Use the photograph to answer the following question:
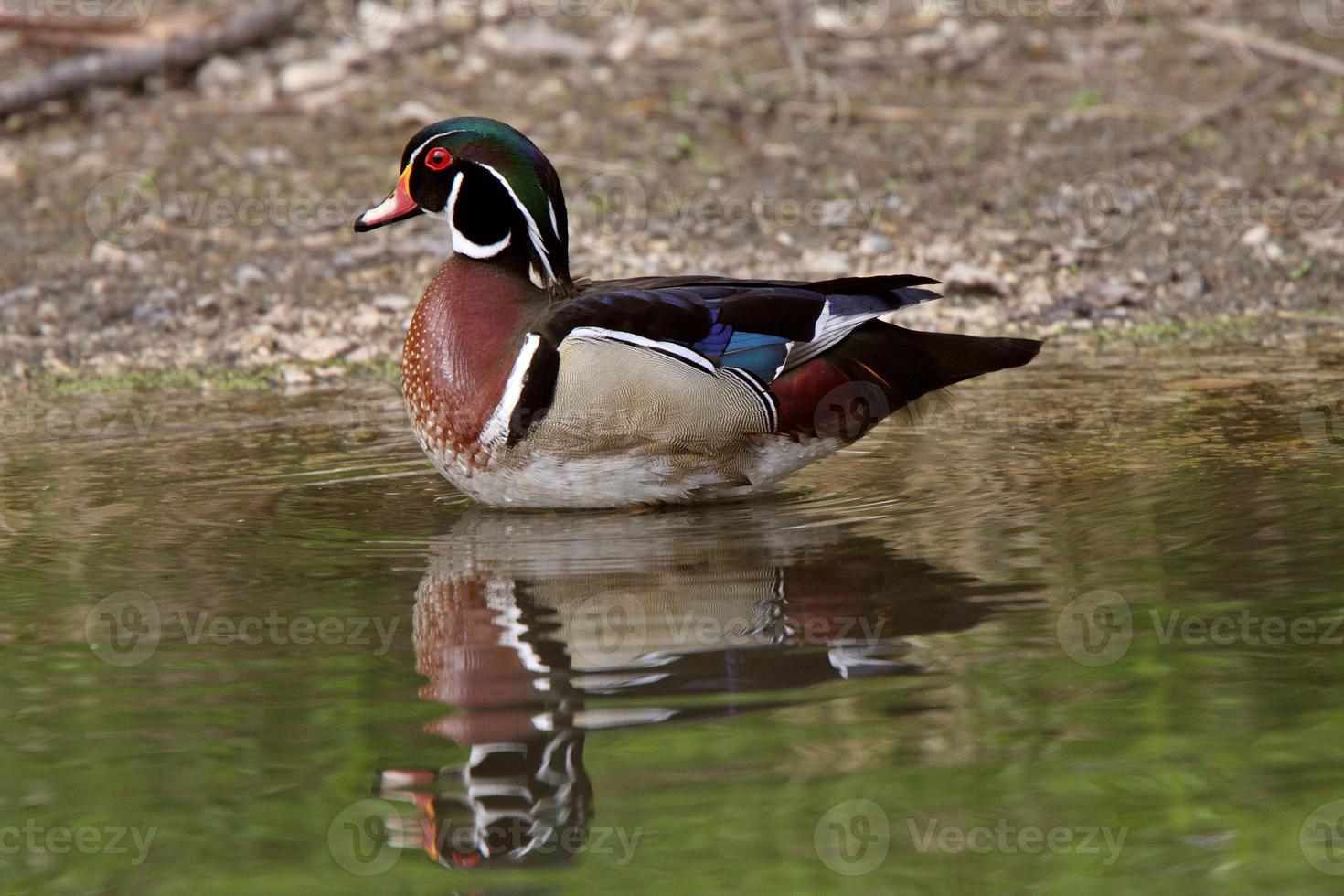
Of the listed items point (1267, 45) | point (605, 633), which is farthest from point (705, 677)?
point (1267, 45)

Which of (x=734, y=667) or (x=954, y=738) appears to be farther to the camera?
(x=734, y=667)

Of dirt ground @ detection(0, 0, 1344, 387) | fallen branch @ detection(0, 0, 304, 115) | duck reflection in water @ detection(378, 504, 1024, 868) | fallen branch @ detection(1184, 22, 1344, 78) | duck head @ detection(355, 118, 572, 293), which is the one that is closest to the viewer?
duck reflection in water @ detection(378, 504, 1024, 868)

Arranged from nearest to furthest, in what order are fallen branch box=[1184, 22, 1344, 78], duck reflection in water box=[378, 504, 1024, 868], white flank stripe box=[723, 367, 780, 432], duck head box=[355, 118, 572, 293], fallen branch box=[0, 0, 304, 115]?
1. duck reflection in water box=[378, 504, 1024, 868]
2. white flank stripe box=[723, 367, 780, 432]
3. duck head box=[355, 118, 572, 293]
4. fallen branch box=[1184, 22, 1344, 78]
5. fallen branch box=[0, 0, 304, 115]

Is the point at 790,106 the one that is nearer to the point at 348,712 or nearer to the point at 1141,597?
the point at 1141,597

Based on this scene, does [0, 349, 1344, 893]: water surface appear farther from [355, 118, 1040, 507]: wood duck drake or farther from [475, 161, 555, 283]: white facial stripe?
[475, 161, 555, 283]: white facial stripe

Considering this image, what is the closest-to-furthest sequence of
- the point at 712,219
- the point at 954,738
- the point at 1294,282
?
the point at 954,738, the point at 1294,282, the point at 712,219

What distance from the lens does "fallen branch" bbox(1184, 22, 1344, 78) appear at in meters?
9.38

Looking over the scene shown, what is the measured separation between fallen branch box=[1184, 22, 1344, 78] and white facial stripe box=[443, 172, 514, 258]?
238 inches

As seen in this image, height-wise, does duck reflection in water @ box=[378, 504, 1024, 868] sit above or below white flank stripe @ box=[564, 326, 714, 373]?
below

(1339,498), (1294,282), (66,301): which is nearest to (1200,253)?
(1294,282)

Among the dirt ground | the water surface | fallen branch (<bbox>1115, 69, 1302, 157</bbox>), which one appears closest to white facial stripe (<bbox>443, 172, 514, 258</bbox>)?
the water surface

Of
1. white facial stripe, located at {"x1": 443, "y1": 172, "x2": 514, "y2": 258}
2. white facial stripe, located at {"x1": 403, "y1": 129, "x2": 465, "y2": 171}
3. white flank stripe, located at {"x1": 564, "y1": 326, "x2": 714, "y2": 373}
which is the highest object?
white facial stripe, located at {"x1": 403, "y1": 129, "x2": 465, "y2": 171}

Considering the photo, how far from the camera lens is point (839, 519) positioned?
4730 millimetres

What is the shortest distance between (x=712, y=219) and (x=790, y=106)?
137 cm
